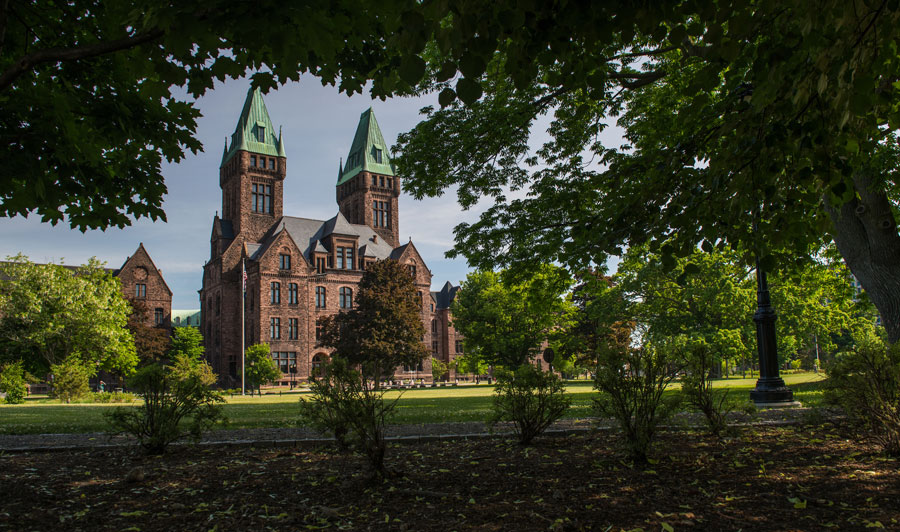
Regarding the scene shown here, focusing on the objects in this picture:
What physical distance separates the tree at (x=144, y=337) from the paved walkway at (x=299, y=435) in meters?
44.1

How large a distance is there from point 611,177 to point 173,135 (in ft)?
20.4

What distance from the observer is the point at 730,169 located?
5.48 metres

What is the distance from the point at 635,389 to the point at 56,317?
1603 inches

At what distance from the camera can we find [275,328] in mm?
58719

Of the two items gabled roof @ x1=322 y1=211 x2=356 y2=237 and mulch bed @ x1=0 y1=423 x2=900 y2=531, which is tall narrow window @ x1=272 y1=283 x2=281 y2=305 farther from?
mulch bed @ x1=0 y1=423 x2=900 y2=531

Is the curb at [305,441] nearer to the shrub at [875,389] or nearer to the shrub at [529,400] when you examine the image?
the shrub at [529,400]

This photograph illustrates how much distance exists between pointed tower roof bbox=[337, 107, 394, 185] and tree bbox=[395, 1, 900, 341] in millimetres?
64890

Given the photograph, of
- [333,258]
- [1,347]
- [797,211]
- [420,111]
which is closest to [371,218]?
[333,258]

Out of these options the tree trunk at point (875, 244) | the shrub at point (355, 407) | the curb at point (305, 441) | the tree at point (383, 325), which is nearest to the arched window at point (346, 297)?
the tree at point (383, 325)

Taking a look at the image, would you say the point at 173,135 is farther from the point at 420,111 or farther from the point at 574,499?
the point at 574,499

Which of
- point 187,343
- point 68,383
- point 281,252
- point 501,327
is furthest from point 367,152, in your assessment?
point 68,383

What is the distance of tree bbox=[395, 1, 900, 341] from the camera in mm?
3578

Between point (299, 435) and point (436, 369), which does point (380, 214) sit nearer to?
point (436, 369)

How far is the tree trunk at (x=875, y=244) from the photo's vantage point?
813cm
